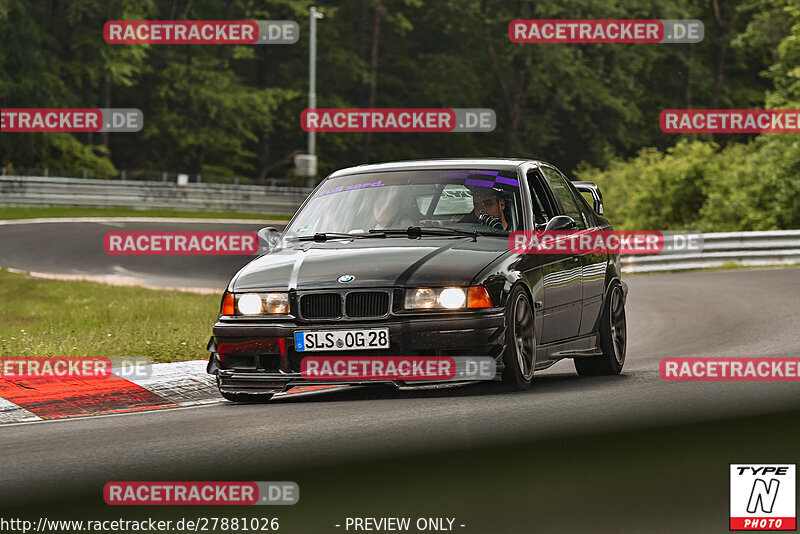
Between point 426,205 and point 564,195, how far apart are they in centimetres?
170

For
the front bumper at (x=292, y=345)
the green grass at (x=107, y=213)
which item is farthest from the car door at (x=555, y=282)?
the green grass at (x=107, y=213)

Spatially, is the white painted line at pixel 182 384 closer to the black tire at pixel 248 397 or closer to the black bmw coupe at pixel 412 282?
the black tire at pixel 248 397

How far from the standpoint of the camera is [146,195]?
45906mm

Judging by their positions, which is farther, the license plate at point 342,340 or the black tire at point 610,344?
the black tire at point 610,344

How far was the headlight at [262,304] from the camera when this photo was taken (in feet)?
28.7

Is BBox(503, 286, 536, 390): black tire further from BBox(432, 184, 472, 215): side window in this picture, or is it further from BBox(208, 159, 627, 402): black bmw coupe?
BBox(432, 184, 472, 215): side window

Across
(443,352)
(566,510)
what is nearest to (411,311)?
(443,352)

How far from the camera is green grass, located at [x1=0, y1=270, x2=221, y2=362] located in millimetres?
11891

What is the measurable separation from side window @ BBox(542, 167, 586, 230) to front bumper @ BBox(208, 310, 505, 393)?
243 centimetres

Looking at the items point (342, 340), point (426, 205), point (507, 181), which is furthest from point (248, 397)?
point (507, 181)

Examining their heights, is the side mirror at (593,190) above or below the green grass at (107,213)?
below

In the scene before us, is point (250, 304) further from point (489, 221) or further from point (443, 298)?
point (489, 221)

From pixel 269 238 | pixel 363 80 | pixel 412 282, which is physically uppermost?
pixel 363 80

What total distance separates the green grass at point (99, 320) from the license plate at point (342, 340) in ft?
10.6
